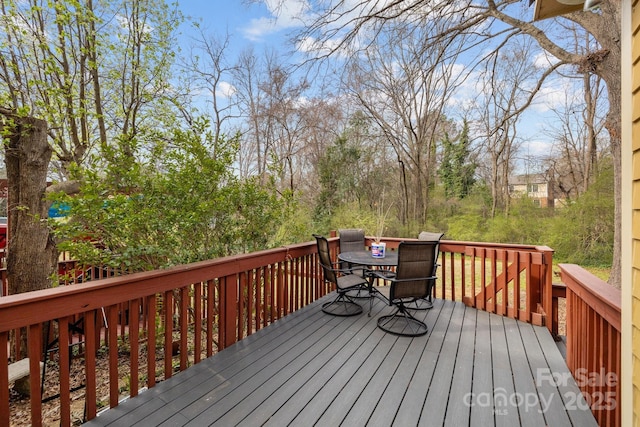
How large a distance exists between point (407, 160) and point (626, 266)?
463 inches

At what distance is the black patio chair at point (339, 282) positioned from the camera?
12.0 ft

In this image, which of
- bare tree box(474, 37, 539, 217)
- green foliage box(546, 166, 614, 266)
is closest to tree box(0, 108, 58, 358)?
bare tree box(474, 37, 539, 217)

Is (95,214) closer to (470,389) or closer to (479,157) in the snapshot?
(470,389)

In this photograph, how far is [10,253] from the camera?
388 cm

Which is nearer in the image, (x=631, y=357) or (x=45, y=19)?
(x=631, y=357)

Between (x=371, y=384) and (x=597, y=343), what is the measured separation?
147 centimetres

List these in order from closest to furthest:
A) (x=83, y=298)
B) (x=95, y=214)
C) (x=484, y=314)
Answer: (x=83, y=298) → (x=95, y=214) → (x=484, y=314)

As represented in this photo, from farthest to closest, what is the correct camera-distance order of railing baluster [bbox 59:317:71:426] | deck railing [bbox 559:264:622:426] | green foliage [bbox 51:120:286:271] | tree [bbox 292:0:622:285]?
tree [bbox 292:0:622:285], green foliage [bbox 51:120:286:271], railing baluster [bbox 59:317:71:426], deck railing [bbox 559:264:622:426]

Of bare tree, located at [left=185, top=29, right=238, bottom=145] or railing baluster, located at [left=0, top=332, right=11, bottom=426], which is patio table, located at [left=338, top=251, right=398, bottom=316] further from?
bare tree, located at [left=185, top=29, right=238, bottom=145]

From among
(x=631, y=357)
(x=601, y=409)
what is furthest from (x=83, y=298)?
(x=601, y=409)

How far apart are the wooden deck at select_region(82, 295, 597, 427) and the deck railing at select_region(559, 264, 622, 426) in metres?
0.14

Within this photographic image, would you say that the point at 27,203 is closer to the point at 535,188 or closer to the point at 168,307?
the point at 168,307

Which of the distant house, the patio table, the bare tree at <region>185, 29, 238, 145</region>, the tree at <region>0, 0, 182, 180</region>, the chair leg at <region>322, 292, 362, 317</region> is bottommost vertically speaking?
the chair leg at <region>322, 292, 362, 317</region>

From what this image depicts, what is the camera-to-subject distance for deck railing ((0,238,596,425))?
5.24ft
